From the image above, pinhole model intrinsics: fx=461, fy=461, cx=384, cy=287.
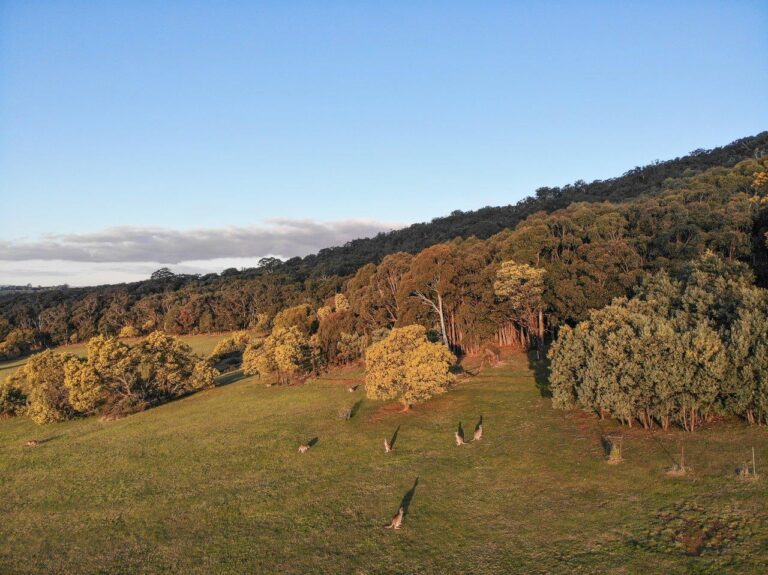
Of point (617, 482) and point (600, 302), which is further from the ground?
point (600, 302)

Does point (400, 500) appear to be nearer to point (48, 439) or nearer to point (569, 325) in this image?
point (569, 325)

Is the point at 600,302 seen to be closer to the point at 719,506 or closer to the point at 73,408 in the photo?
the point at 719,506

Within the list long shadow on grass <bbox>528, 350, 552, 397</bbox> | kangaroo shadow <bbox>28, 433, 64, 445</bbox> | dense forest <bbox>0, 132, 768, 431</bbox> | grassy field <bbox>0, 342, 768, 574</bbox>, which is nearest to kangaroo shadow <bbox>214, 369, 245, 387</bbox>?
dense forest <bbox>0, 132, 768, 431</bbox>

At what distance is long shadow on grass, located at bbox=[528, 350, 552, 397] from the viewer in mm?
39781

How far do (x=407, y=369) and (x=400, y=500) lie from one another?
54.9 ft

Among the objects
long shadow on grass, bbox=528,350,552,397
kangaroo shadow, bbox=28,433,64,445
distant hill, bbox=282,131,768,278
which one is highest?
distant hill, bbox=282,131,768,278

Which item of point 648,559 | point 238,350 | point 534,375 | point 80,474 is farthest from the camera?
point 238,350

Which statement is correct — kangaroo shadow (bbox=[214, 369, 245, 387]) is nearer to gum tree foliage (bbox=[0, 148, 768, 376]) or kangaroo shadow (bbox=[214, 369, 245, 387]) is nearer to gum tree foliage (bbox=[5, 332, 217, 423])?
gum tree foliage (bbox=[5, 332, 217, 423])

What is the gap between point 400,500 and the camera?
24344 millimetres

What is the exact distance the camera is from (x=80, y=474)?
34594 mm

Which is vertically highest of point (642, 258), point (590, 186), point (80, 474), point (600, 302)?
point (590, 186)

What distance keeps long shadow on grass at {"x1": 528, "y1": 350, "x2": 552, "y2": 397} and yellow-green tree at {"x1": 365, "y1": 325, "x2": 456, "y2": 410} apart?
8018 mm

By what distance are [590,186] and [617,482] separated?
627 feet

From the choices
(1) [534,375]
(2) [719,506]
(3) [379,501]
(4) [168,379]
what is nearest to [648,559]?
(2) [719,506]
